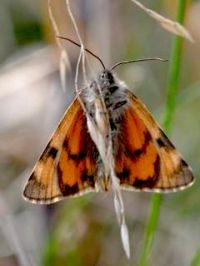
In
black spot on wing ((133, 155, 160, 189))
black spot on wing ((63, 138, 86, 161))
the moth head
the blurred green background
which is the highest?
the moth head

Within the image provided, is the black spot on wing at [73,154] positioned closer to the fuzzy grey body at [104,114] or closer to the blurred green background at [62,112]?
the fuzzy grey body at [104,114]

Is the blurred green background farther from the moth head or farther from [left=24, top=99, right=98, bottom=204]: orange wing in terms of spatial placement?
the moth head

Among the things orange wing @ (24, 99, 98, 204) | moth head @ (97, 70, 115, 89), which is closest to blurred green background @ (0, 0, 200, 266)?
orange wing @ (24, 99, 98, 204)

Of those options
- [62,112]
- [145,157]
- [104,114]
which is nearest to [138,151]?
[145,157]

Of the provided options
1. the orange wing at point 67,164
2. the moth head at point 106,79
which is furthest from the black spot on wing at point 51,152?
the moth head at point 106,79

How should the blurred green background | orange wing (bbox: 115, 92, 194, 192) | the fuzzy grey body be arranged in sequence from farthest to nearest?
1. the blurred green background
2. orange wing (bbox: 115, 92, 194, 192)
3. the fuzzy grey body
